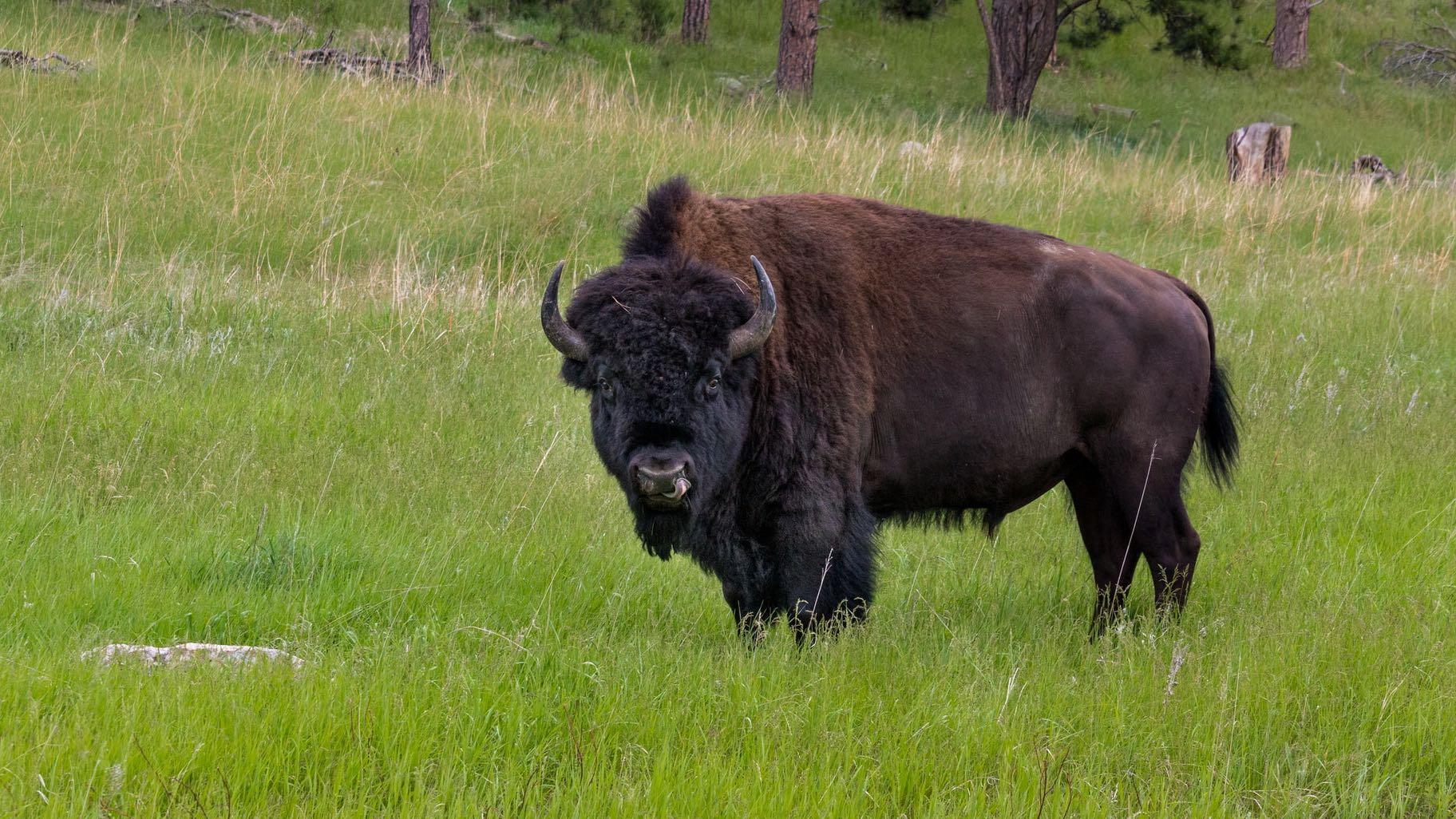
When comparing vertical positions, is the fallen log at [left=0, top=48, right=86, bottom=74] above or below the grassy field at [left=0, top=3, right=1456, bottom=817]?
above

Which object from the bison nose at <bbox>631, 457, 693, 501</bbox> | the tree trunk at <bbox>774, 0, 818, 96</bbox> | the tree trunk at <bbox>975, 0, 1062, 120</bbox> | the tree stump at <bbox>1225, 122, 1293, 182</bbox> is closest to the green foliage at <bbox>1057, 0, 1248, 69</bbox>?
the tree trunk at <bbox>975, 0, 1062, 120</bbox>

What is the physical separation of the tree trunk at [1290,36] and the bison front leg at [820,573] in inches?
1102

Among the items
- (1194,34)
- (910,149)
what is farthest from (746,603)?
(1194,34)

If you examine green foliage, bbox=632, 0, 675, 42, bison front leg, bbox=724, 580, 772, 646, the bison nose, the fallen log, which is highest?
green foliage, bbox=632, 0, 675, 42

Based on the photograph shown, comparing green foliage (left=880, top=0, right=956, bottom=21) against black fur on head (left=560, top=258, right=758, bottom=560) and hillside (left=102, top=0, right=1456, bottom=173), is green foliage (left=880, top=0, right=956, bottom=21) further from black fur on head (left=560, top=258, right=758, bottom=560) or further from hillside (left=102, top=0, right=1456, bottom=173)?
black fur on head (left=560, top=258, right=758, bottom=560)

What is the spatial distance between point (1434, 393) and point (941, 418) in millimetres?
5337

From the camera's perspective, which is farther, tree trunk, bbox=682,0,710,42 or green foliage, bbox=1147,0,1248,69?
tree trunk, bbox=682,0,710,42

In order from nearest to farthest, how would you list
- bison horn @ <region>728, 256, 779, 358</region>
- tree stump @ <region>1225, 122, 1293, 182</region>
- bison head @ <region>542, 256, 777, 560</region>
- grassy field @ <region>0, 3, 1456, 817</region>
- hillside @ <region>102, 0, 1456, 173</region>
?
grassy field @ <region>0, 3, 1456, 817</region> < bison head @ <region>542, 256, 777, 560</region> < bison horn @ <region>728, 256, 779, 358</region> < tree stump @ <region>1225, 122, 1293, 182</region> < hillside @ <region>102, 0, 1456, 173</region>

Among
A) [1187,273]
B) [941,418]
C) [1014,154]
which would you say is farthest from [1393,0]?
[941,418]

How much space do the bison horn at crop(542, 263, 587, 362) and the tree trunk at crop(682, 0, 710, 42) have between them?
2109 cm

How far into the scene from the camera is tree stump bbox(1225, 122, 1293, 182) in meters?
15.4

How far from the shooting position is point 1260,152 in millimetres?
15688

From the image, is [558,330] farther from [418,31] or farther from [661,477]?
[418,31]

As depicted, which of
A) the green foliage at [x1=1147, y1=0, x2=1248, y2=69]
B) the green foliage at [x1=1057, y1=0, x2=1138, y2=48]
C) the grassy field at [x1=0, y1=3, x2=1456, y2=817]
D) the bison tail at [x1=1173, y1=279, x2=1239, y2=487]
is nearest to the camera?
the grassy field at [x1=0, y1=3, x2=1456, y2=817]
